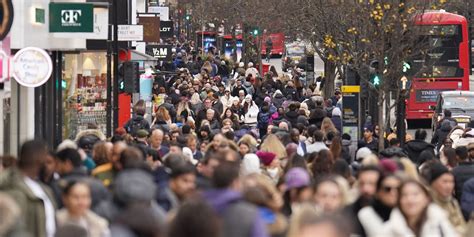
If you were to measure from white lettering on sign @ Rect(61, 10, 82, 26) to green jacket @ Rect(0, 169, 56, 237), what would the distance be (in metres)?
12.3

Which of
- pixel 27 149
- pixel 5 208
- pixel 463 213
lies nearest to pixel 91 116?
pixel 463 213

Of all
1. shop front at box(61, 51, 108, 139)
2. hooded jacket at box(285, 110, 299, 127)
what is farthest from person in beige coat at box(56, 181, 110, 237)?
hooded jacket at box(285, 110, 299, 127)

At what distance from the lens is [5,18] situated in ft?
57.6

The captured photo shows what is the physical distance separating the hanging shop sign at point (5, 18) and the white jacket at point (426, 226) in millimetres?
7162

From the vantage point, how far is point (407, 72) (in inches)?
1191

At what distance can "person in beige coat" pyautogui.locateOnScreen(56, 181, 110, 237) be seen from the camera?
11070mm

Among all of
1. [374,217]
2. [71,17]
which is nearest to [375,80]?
[71,17]

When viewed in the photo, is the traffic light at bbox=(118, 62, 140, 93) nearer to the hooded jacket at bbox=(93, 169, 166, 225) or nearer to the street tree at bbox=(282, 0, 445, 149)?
the street tree at bbox=(282, 0, 445, 149)

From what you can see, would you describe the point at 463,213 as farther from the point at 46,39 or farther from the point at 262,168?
the point at 46,39

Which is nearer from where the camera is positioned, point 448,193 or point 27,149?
point 27,149

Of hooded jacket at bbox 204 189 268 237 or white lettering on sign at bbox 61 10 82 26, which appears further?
white lettering on sign at bbox 61 10 82 26

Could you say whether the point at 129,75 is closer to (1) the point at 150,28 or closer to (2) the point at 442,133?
(2) the point at 442,133

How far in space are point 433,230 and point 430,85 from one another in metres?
37.2

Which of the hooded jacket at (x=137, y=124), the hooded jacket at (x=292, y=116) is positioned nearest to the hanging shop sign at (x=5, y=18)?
the hooded jacket at (x=137, y=124)
